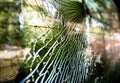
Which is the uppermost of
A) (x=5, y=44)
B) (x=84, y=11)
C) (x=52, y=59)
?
(x=84, y=11)

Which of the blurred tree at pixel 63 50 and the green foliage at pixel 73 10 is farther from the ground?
the green foliage at pixel 73 10

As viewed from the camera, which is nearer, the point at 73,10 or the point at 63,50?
the point at 63,50

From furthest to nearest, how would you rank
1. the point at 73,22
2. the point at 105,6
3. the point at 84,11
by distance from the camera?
the point at 105,6, the point at 84,11, the point at 73,22

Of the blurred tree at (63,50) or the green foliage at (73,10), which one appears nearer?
the blurred tree at (63,50)

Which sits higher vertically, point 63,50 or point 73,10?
point 73,10

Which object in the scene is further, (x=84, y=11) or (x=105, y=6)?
(x=105, y=6)

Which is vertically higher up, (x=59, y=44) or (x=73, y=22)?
(x=73, y=22)

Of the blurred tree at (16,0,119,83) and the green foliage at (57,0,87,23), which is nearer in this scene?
the blurred tree at (16,0,119,83)

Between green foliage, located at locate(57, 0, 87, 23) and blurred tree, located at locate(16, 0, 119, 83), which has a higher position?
green foliage, located at locate(57, 0, 87, 23)

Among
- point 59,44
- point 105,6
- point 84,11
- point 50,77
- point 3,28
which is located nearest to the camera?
point 3,28

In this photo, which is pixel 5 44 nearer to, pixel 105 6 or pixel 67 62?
pixel 67 62

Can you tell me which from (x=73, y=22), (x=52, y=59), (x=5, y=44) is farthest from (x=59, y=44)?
(x=5, y=44)
